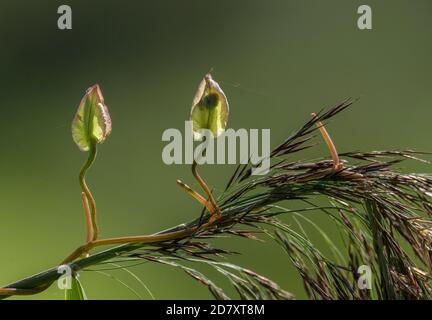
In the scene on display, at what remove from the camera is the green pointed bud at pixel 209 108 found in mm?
Answer: 652

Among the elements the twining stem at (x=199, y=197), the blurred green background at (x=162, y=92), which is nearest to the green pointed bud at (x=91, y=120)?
the twining stem at (x=199, y=197)

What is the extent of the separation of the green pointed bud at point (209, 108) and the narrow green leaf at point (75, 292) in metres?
0.15

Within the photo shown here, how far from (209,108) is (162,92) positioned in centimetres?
308

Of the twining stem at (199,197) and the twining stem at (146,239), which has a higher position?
the twining stem at (199,197)

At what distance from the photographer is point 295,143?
2.42 ft

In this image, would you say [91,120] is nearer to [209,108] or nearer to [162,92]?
[209,108]

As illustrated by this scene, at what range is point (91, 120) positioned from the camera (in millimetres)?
681

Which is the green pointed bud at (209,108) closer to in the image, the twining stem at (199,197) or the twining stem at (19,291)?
the twining stem at (199,197)

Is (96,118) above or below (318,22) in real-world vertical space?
below

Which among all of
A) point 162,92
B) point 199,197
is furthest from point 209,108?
point 162,92

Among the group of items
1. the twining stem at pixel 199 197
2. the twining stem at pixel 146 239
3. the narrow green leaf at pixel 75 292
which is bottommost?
the narrow green leaf at pixel 75 292
